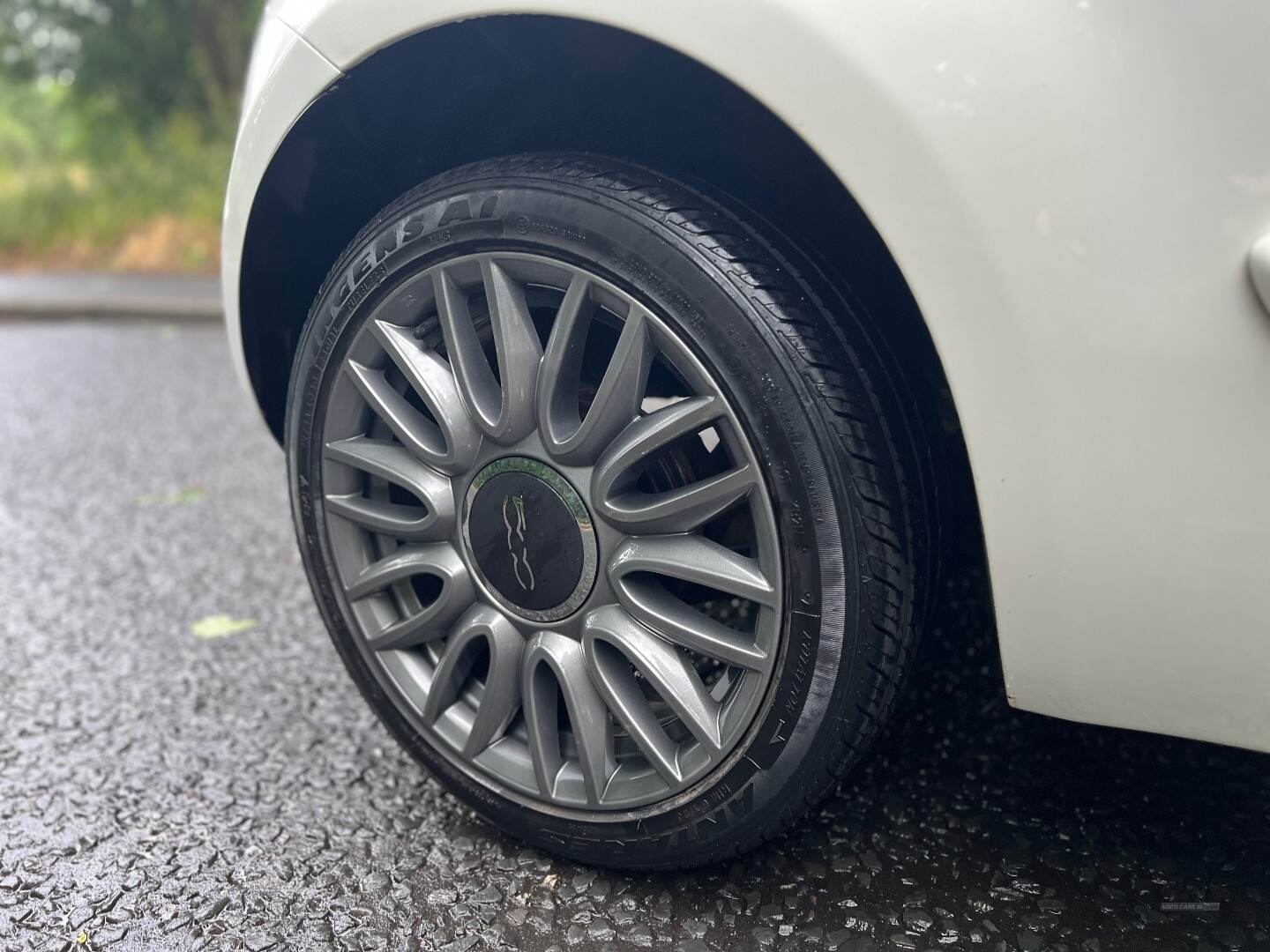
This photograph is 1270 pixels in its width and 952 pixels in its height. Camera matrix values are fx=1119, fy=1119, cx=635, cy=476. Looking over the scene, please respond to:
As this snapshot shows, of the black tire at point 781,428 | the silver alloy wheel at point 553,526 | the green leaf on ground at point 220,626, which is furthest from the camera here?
the green leaf on ground at point 220,626

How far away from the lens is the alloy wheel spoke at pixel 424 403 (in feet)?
4.71

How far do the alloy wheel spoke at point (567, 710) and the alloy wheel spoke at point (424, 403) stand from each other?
0.26 m

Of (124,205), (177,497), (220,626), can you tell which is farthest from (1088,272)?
(124,205)

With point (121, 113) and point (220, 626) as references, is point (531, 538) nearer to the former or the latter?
point (220, 626)

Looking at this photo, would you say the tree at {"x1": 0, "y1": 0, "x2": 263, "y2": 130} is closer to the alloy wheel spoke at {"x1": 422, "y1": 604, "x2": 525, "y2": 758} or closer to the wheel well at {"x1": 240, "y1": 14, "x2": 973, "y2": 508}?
the wheel well at {"x1": 240, "y1": 14, "x2": 973, "y2": 508}

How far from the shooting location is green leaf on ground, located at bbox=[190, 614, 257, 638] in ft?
7.73

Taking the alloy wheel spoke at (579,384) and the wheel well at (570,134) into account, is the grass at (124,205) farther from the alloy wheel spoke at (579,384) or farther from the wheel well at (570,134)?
the alloy wheel spoke at (579,384)

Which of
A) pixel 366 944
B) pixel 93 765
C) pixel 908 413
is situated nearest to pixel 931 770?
pixel 908 413

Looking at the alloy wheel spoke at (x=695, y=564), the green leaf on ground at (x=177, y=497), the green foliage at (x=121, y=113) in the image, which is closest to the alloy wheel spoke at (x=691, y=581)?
the alloy wheel spoke at (x=695, y=564)

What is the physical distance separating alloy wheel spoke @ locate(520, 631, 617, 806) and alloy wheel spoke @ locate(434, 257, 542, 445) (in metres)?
0.27

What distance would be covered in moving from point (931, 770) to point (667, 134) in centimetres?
100

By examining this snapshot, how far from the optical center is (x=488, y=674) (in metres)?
1.49

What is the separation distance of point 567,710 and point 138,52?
1447cm

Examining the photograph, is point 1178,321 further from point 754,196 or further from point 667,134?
point 667,134
